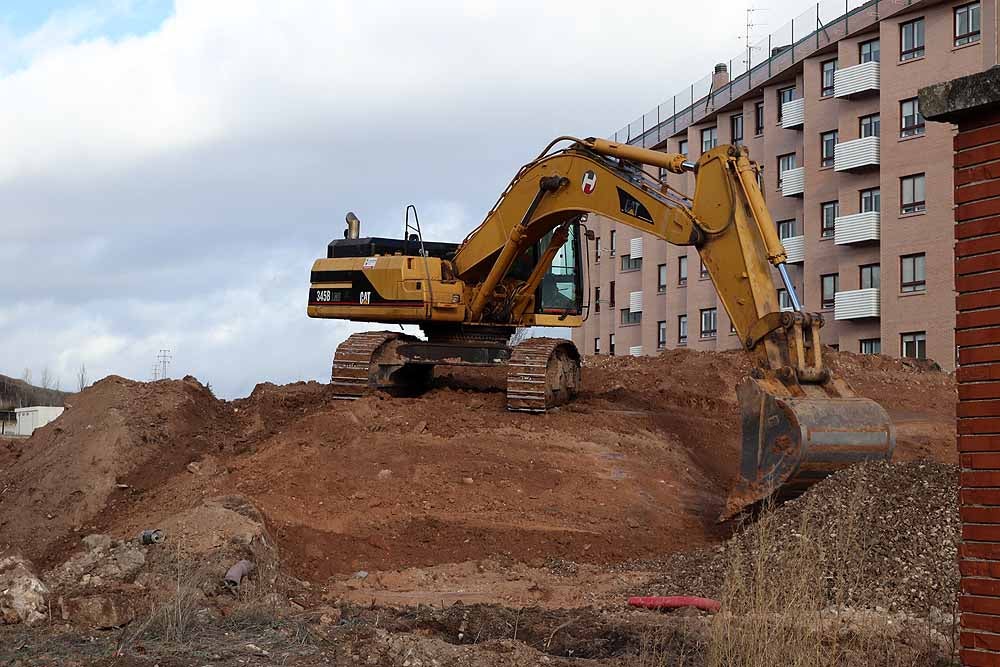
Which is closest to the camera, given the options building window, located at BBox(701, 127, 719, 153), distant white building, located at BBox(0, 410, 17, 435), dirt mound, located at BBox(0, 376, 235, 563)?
dirt mound, located at BBox(0, 376, 235, 563)

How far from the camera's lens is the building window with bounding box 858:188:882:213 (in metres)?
47.0

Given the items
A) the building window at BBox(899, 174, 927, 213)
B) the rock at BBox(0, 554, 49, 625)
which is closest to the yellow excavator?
the rock at BBox(0, 554, 49, 625)

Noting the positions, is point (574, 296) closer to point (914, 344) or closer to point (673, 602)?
point (673, 602)

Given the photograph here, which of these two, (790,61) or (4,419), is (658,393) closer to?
(790,61)

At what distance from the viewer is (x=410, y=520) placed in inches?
622

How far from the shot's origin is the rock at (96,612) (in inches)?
396

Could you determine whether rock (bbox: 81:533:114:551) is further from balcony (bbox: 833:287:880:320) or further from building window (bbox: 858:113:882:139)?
building window (bbox: 858:113:882:139)

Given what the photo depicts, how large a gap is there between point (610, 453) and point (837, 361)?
1295 centimetres

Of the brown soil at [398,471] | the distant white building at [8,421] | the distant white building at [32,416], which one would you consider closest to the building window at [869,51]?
the brown soil at [398,471]

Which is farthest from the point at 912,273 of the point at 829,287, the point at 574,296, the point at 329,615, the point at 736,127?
the point at 329,615

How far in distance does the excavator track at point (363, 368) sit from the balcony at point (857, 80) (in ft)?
99.9

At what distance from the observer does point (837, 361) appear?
29.5 meters

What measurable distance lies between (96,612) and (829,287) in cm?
4326

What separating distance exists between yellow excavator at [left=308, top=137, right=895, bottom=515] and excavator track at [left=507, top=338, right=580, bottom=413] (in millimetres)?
22
